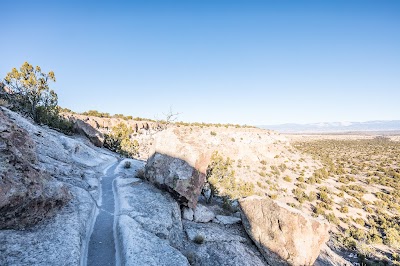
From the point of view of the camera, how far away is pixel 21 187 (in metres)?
8.45

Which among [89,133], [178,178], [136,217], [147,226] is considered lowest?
[147,226]

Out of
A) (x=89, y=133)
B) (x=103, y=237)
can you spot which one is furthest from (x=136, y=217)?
(x=89, y=133)

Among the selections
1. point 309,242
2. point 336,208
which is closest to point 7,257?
point 309,242

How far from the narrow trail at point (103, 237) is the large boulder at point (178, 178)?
10.1ft

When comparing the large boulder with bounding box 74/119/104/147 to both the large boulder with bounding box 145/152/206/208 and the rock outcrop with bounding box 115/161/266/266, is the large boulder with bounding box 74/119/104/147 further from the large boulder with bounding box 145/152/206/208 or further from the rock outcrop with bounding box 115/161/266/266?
the large boulder with bounding box 145/152/206/208

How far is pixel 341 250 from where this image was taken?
22172mm

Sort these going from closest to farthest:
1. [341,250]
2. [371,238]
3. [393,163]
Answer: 1. [341,250]
2. [371,238]
3. [393,163]

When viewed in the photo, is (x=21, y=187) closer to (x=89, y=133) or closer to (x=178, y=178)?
(x=178, y=178)

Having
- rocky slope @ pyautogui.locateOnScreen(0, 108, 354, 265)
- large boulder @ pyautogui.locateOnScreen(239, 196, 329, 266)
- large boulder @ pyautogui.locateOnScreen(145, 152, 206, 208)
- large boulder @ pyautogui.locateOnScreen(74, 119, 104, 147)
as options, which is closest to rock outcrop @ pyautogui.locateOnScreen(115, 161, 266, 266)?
rocky slope @ pyautogui.locateOnScreen(0, 108, 354, 265)

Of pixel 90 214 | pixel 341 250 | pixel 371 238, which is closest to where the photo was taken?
pixel 90 214

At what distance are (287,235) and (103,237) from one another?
33.2ft

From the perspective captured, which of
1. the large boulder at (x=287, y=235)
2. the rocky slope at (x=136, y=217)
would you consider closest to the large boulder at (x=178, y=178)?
the rocky slope at (x=136, y=217)

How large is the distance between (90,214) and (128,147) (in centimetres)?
2676

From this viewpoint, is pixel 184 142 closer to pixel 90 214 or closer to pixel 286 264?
pixel 90 214
